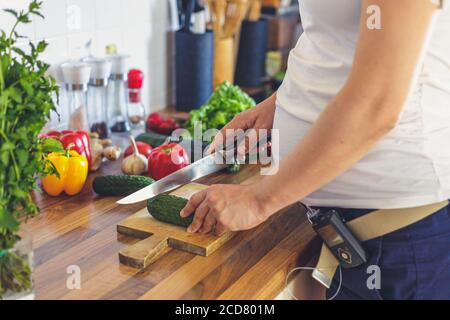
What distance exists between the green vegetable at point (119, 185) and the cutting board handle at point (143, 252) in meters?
0.26

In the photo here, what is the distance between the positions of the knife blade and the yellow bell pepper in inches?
6.0

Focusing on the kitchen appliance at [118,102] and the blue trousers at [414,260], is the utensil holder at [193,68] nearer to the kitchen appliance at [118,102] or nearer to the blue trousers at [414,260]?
the kitchen appliance at [118,102]

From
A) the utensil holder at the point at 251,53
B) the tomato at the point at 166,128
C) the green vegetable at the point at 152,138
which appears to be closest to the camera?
the green vegetable at the point at 152,138

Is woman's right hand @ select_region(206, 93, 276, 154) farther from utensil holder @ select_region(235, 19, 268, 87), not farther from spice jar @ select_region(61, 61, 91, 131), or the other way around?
utensil holder @ select_region(235, 19, 268, 87)

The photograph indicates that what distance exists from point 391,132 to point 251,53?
139cm

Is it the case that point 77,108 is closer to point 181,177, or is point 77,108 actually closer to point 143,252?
point 181,177

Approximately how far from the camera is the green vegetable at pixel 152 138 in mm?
1647

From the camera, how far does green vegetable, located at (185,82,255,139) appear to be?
1.74 metres

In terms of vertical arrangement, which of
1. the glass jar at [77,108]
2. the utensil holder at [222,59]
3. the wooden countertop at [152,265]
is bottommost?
the wooden countertop at [152,265]

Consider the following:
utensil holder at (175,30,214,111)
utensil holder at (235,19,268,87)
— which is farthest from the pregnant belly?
utensil holder at (235,19,268,87)

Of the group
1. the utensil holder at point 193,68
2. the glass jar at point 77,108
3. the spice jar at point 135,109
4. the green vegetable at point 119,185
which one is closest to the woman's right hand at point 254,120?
the green vegetable at point 119,185

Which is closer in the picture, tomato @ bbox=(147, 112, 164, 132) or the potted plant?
the potted plant

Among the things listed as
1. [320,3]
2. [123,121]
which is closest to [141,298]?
[320,3]

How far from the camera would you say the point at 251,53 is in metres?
2.30
